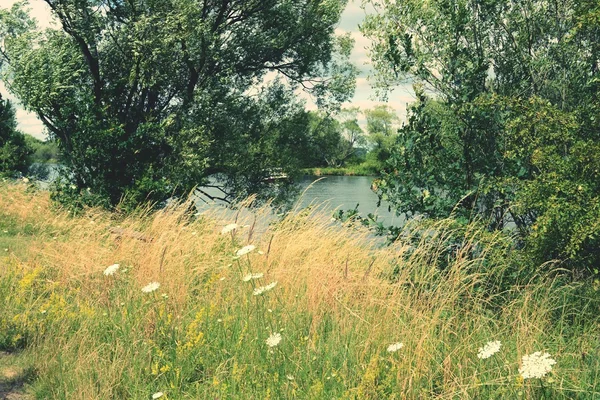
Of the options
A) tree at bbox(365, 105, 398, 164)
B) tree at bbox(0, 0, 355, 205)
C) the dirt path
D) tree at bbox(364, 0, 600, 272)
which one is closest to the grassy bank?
the dirt path

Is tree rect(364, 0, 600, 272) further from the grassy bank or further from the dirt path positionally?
A: the dirt path

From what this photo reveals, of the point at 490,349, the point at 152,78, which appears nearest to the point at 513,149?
the point at 490,349

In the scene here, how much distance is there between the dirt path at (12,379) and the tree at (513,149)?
4.15 m

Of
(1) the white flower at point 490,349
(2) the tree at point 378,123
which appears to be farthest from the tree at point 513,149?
(2) the tree at point 378,123

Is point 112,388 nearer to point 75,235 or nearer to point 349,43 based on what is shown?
point 75,235

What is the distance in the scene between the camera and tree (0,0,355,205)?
14.9 m

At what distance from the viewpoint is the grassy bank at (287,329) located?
12.9ft

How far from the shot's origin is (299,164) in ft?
64.4

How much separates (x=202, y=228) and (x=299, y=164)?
35.9 feet

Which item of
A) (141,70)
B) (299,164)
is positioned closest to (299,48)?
(299,164)

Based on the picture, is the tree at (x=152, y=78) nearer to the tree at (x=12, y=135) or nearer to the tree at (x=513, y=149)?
the tree at (x=513, y=149)

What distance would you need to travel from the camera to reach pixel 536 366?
318 centimetres

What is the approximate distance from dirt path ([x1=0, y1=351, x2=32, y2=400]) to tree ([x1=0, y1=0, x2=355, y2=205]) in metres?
Answer: 8.18

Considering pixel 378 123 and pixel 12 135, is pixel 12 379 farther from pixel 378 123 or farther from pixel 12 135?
pixel 378 123
